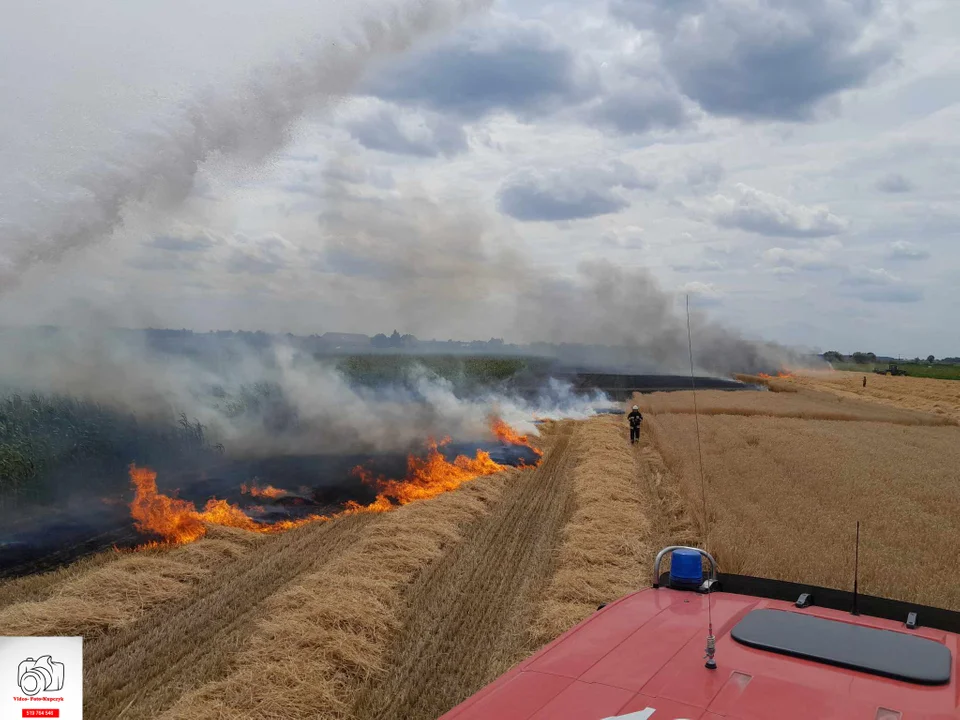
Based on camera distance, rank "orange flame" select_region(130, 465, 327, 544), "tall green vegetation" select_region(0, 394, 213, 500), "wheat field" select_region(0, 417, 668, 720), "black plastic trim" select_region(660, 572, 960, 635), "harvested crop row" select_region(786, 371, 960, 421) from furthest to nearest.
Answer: "harvested crop row" select_region(786, 371, 960, 421)
"tall green vegetation" select_region(0, 394, 213, 500)
"orange flame" select_region(130, 465, 327, 544)
"wheat field" select_region(0, 417, 668, 720)
"black plastic trim" select_region(660, 572, 960, 635)

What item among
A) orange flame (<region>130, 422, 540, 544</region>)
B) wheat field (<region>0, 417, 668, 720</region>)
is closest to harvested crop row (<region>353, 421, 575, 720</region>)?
wheat field (<region>0, 417, 668, 720</region>)

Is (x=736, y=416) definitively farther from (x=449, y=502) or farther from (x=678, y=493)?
(x=449, y=502)

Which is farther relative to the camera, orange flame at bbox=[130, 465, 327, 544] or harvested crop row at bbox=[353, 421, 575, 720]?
orange flame at bbox=[130, 465, 327, 544]

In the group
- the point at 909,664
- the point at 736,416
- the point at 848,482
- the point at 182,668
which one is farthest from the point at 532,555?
the point at 736,416

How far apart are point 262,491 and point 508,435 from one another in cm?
1363

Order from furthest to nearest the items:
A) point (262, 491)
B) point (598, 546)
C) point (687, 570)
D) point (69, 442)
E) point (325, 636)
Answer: point (69, 442) → point (262, 491) → point (598, 546) → point (325, 636) → point (687, 570)

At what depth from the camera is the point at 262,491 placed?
55.2ft

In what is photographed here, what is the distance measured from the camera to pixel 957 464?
21781 millimetres

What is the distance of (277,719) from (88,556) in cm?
754

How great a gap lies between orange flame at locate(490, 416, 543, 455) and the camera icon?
64.5ft

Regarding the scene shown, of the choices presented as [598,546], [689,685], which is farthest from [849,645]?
[598,546]

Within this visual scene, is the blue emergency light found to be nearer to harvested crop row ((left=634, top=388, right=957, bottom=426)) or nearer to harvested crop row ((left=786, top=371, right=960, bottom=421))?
harvested crop row ((left=634, top=388, right=957, bottom=426))

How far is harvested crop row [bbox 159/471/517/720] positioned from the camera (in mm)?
6930

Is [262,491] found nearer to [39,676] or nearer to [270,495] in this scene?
[270,495]
